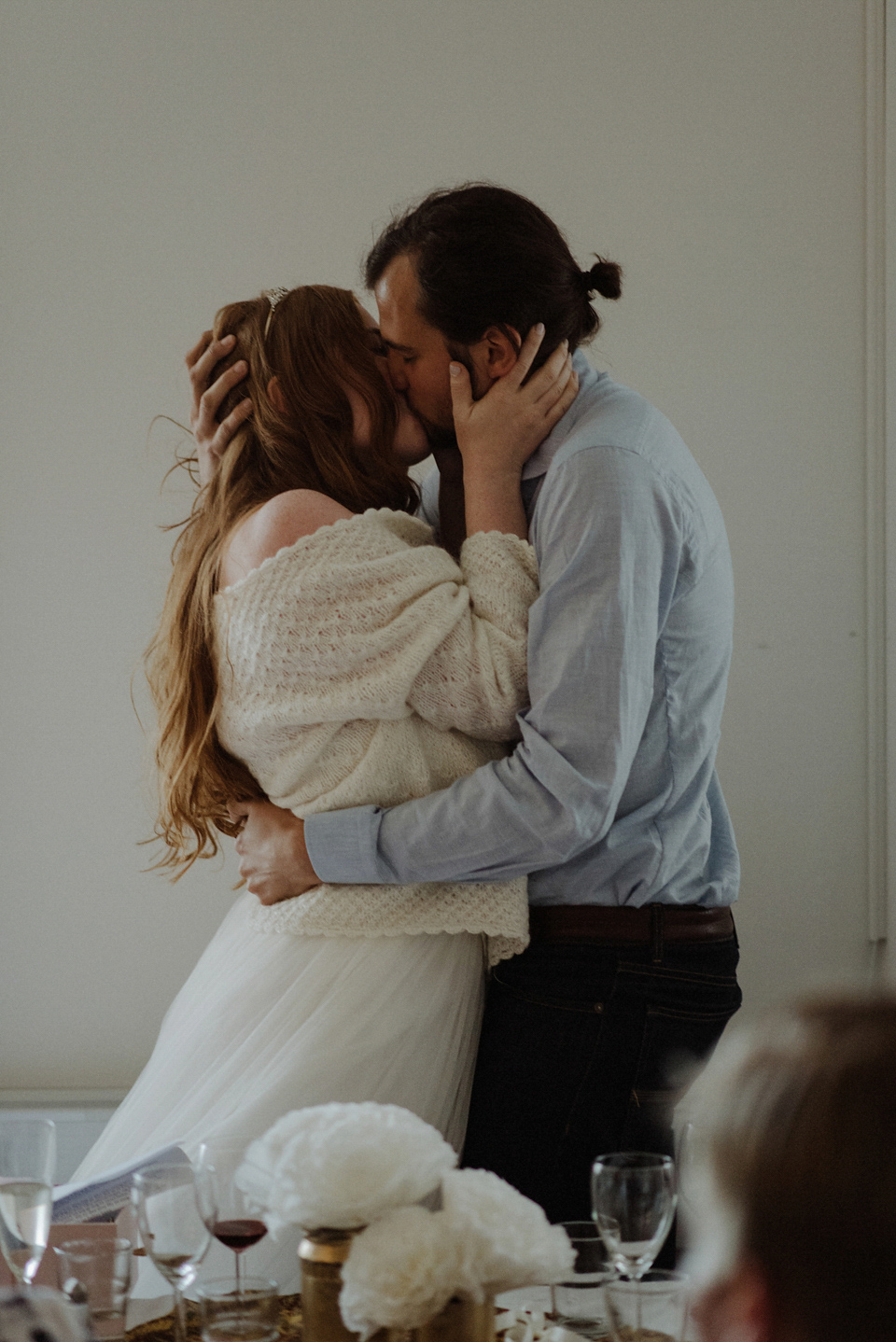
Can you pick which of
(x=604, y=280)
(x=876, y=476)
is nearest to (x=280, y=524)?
(x=604, y=280)

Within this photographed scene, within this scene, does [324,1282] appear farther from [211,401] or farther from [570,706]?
[211,401]

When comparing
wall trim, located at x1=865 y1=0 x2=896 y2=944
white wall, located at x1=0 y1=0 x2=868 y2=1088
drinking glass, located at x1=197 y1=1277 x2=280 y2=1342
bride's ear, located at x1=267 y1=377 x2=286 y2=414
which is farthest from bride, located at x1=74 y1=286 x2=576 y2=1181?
wall trim, located at x1=865 y1=0 x2=896 y2=944

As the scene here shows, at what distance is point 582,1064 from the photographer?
57.1 inches

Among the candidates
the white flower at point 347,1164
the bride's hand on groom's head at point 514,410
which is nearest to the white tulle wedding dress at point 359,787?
the bride's hand on groom's head at point 514,410

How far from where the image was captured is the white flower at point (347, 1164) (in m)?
0.80

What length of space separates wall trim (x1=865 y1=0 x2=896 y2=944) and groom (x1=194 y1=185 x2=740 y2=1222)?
1.30 meters

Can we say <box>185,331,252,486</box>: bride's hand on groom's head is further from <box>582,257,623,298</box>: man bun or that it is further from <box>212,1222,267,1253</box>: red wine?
<box>212,1222,267,1253</box>: red wine

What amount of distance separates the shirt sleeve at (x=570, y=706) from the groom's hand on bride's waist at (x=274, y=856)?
75mm

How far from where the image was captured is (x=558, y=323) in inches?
62.6

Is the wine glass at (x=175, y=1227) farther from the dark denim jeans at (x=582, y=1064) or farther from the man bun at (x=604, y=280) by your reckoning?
the man bun at (x=604, y=280)

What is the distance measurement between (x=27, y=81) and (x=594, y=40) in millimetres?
1260

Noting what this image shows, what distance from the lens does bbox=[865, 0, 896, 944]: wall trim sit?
2.74 m

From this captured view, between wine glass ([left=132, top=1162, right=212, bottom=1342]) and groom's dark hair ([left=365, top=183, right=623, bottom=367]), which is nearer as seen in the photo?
wine glass ([left=132, top=1162, right=212, bottom=1342])

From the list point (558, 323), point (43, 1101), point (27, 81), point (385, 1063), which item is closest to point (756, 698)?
point (558, 323)
